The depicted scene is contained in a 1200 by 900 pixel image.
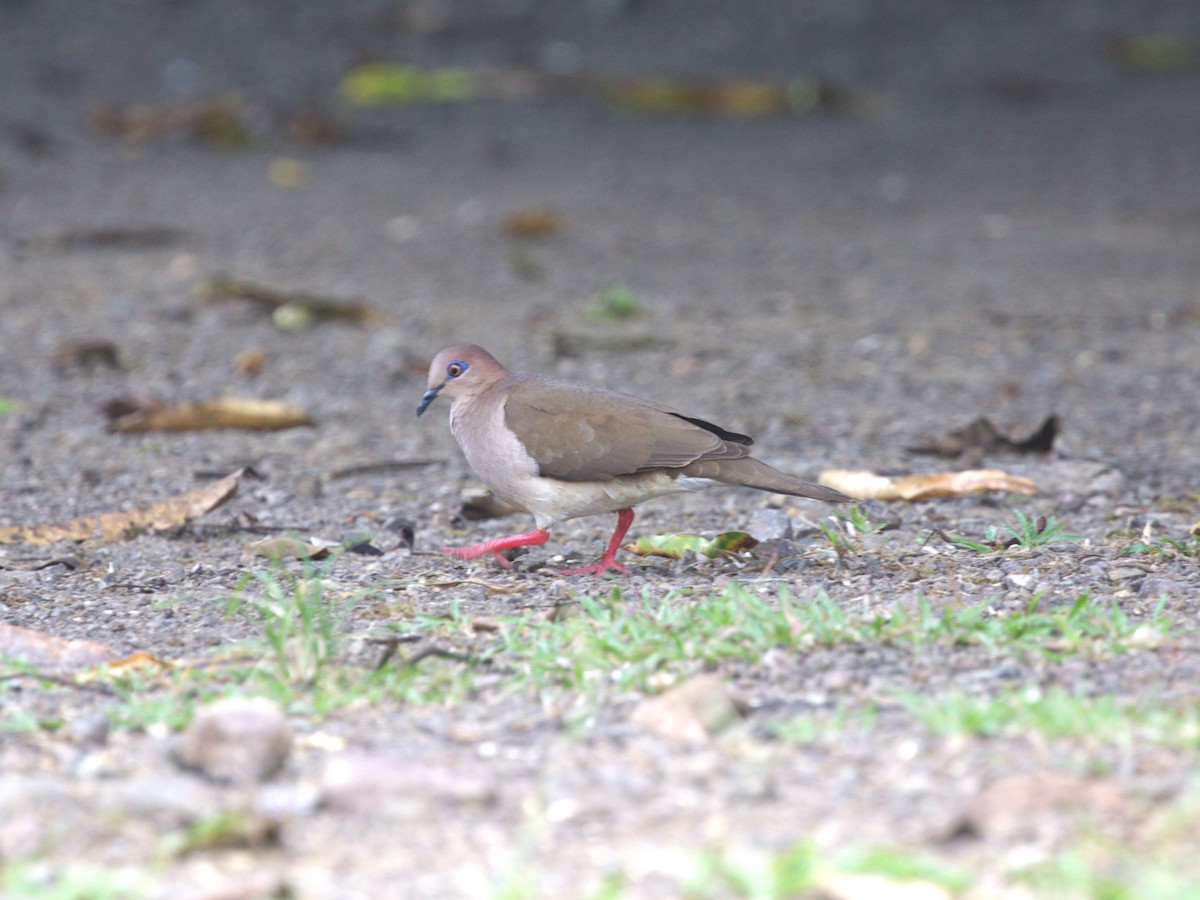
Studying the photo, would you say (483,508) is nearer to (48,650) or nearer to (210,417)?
(210,417)

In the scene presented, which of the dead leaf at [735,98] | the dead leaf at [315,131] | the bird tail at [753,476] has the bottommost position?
the bird tail at [753,476]

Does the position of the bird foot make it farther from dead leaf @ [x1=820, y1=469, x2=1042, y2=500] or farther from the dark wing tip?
dead leaf @ [x1=820, y1=469, x2=1042, y2=500]

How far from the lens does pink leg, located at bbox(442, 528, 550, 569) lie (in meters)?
5.15

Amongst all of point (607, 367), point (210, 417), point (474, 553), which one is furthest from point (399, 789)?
point (607, 367)

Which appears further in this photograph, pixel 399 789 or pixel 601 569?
pixel 601 569

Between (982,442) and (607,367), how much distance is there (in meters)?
2.40

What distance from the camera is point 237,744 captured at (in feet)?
10.6

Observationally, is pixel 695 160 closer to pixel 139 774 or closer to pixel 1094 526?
pixel 1094 526

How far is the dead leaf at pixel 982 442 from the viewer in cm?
654

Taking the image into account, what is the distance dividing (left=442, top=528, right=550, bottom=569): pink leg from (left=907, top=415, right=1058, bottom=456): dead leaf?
6.65 feet

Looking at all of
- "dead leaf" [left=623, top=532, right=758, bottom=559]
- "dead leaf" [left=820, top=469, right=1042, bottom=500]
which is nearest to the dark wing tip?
"dead leaf" [left=623, top=532, right=758, bottom=559]

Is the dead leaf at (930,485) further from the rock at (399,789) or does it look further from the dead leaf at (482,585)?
the rock at (399,789)

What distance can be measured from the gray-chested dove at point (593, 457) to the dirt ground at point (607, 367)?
0.70ft

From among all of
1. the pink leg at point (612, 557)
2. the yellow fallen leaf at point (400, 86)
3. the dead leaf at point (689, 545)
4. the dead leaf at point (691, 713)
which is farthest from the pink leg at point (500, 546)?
the yellow fallen leaf at point (400, 86)
